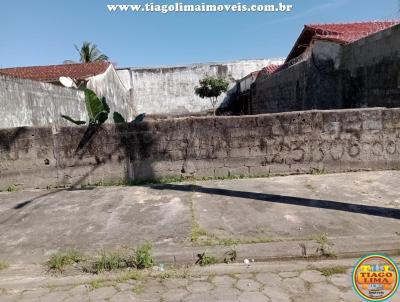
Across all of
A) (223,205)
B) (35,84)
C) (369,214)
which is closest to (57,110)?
(35,84)

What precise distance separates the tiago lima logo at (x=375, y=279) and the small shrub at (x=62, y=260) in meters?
2.63

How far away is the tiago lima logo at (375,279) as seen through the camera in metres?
2.79

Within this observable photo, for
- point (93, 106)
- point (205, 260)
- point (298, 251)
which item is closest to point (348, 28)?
point (93, 106)

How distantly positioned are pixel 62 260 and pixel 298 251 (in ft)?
7.89

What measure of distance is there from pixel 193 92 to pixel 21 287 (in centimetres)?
2334

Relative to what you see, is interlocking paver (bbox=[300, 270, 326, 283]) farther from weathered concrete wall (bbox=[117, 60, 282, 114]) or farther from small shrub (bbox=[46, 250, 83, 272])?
weathered concrete wall (bbox=[117, 60, 282, 114])

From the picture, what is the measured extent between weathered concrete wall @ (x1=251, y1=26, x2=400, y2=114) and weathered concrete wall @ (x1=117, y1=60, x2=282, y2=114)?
12.4m

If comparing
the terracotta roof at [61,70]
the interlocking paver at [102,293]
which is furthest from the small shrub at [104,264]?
the terracotta roof at [61,70]

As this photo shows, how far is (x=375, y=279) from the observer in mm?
2910

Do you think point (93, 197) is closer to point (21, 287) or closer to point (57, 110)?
point (21, 287)

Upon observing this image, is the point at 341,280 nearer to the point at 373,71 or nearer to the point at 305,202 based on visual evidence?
the point at 305,202

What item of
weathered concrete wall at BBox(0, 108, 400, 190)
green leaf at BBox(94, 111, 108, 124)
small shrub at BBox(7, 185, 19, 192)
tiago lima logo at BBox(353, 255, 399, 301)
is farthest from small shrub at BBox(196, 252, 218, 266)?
small shrub at BBox(7, 185, 19, 192)

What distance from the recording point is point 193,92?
84.9ft

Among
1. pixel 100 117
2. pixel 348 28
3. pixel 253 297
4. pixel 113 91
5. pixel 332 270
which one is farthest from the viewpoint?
pixel 113 91
